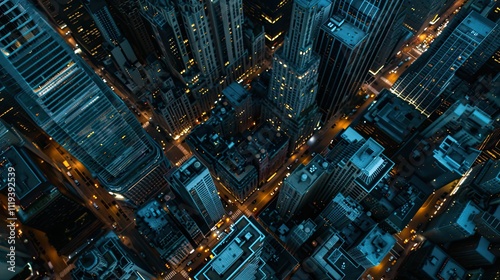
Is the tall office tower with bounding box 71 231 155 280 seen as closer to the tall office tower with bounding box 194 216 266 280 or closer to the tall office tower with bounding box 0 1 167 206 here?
the tall office tower with bounding box 194 216 266 280

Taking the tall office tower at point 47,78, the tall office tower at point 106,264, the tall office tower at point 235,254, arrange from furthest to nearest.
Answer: the tall office tower at point 106,264 → the tall office tower at point 235,254 → the tall office tower at point 47,78

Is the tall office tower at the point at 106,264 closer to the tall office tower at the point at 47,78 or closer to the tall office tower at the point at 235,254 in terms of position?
the tall office tower at the point at 235,254

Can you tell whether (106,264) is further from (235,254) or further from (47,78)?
(47,78)

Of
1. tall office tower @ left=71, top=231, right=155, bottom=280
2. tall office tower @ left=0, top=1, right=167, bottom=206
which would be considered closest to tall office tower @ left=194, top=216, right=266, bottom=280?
tall office tower @ left=71, top=231, right=155, bottom=280

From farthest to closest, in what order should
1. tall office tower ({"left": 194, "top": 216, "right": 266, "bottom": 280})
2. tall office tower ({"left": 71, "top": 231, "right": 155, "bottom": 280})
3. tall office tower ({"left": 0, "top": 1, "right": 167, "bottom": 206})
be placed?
tall office tower ({"left": 71, "top": 231, "right": 155, "bottom": 280}) < tall office tower ({"left": 194, "top": 216, "right": 266, "bottom": 280}) < tall office tower ({"left": 0, "top": 1, "right": 167, "bottom": 206})

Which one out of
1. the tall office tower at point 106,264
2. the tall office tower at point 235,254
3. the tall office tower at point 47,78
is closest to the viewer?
the tall office tower at point 47,78

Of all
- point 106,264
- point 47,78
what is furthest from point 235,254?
point 47,78

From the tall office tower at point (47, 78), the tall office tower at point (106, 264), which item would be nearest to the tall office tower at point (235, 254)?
the tall office tower at point (106, 264)
